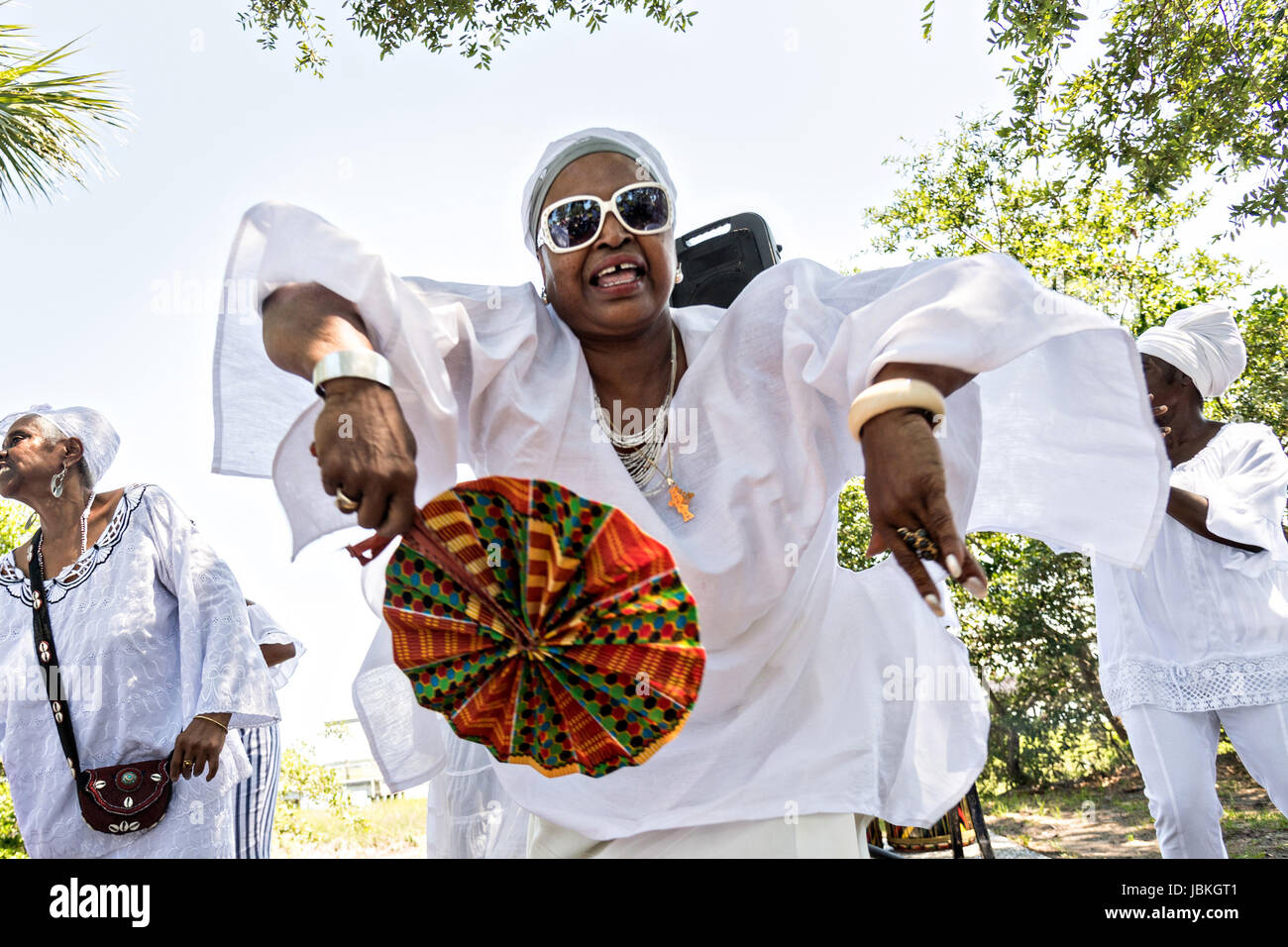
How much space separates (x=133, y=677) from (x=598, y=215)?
8.93 feet

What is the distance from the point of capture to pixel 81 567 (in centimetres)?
406

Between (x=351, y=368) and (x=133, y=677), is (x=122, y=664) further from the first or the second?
(x=351, y=368)

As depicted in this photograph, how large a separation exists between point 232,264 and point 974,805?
6872mm

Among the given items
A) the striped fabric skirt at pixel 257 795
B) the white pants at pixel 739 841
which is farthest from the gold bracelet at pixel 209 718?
the white pants at pixel 739 841

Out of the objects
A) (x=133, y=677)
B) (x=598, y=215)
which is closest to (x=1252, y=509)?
(x=598, y=215)

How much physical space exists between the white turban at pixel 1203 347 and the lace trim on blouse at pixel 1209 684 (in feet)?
4.17

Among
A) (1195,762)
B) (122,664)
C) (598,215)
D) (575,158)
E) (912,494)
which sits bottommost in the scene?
(1195,762)

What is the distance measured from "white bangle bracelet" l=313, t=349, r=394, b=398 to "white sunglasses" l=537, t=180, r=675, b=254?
85cm

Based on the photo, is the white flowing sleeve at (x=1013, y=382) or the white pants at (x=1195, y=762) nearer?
the white flowing sleeve at (x=1013, y=382)

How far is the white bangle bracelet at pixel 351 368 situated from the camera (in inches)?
62.9

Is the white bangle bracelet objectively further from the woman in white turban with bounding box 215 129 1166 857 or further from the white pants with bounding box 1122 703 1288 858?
the white pants with bounding box 1122 703 1288 858

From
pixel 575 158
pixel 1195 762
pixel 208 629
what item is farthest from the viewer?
pixel 1195 762

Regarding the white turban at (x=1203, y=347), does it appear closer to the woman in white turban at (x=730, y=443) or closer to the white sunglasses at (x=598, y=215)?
the woman in white turban at (x=730, y=443)

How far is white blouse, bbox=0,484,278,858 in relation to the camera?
12.6 ft
